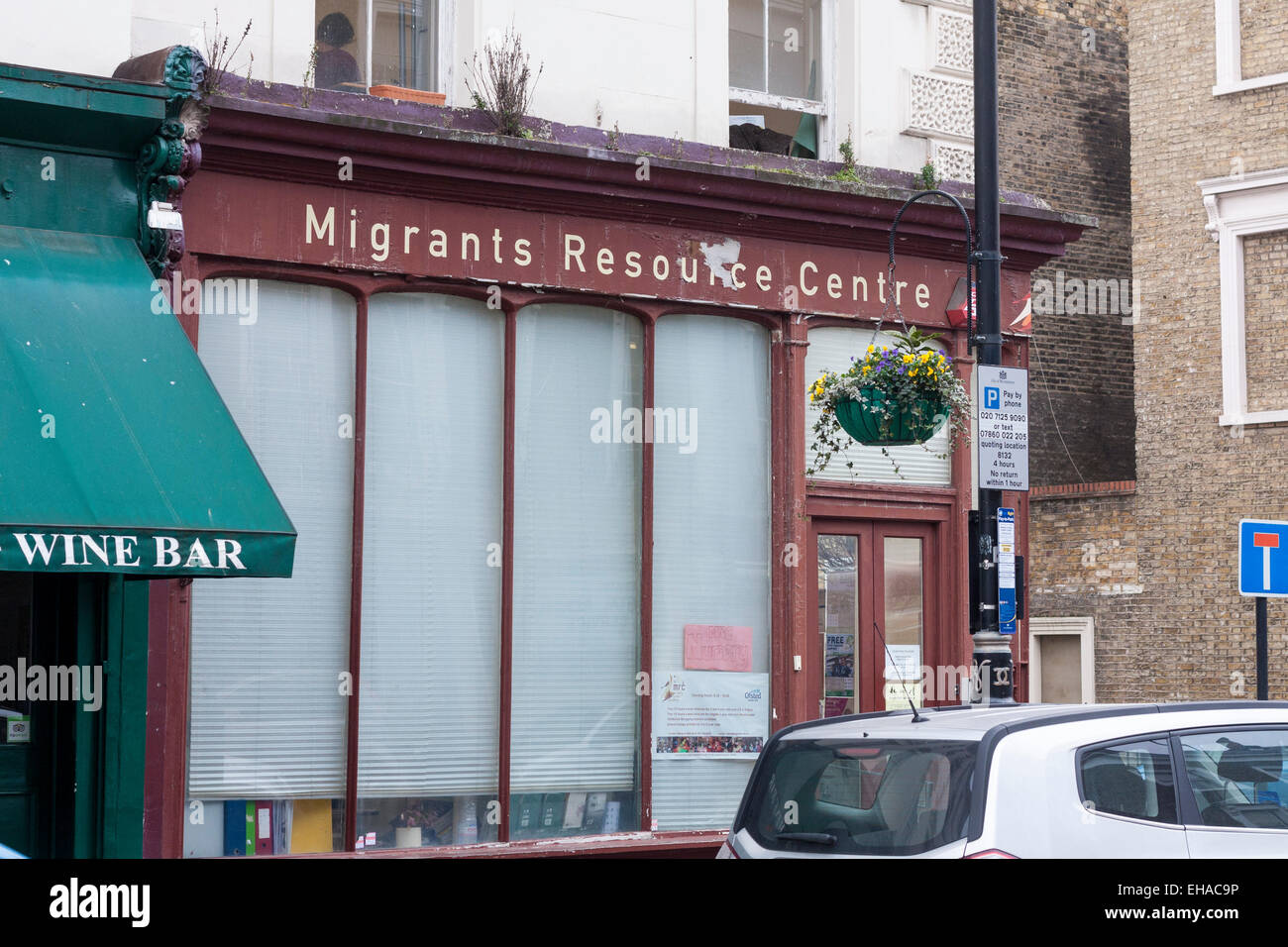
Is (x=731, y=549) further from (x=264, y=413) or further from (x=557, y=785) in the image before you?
(x=264, y=413)

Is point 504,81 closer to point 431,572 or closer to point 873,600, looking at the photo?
point 431,572

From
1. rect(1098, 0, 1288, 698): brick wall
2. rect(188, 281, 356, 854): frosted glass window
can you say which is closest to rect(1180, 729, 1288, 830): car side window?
rect(188, 281, 356, 854): frosted glass window

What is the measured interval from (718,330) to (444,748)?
3.53m

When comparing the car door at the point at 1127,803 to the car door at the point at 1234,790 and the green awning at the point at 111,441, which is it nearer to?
the car door at the point at 1234,790

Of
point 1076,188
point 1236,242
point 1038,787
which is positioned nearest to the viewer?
point 1038,787

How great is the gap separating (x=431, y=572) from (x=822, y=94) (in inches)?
195

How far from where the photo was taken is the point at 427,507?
1036 cm

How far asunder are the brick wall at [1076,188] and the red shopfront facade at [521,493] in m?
9.68

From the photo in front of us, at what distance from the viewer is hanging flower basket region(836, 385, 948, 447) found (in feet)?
33.0

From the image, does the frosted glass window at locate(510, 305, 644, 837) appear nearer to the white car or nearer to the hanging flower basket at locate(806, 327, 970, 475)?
the hanging flower basket at locate(806, 327, 970, 475)

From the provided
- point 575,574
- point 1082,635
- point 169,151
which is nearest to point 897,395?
point 575,574

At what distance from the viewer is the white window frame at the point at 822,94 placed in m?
12.1

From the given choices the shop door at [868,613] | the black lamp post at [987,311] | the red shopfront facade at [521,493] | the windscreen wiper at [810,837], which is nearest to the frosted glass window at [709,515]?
the red shopfront facade at [521,493]

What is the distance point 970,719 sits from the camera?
632 cm
